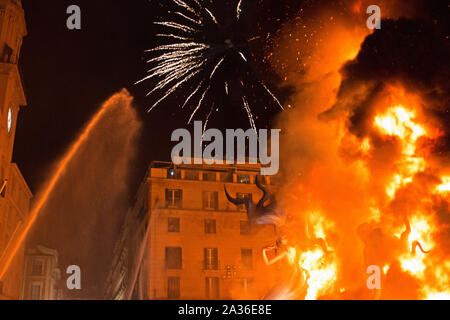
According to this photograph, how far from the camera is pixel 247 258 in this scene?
49.0m

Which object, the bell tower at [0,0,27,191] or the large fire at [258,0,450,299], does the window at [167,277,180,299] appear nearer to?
the bell tower at [0,0,27,191]

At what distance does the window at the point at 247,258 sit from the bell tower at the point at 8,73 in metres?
24.4

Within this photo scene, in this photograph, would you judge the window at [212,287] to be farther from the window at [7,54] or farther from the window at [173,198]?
the window at [7,54]

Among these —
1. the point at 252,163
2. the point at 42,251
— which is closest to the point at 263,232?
the point at 252,163

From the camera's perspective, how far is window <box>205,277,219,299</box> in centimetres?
4626

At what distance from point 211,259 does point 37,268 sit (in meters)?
39.6

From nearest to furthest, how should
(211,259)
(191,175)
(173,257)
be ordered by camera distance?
(173,257) → (211,259) → (191,175)

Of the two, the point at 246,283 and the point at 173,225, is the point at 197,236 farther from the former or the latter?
the point at 246,283

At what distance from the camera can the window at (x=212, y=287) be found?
46.3 m

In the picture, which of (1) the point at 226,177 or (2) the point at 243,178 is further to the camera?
(2) the point at 243,178

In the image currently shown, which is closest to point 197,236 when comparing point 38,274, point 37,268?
point 38,274

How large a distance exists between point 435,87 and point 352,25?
22.1 feet

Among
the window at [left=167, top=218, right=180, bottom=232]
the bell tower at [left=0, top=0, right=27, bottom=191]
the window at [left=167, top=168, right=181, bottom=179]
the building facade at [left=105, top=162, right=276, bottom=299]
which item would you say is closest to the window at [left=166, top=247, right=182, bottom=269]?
the building facade at [left=105, top=162, right=276, bottom=299]
